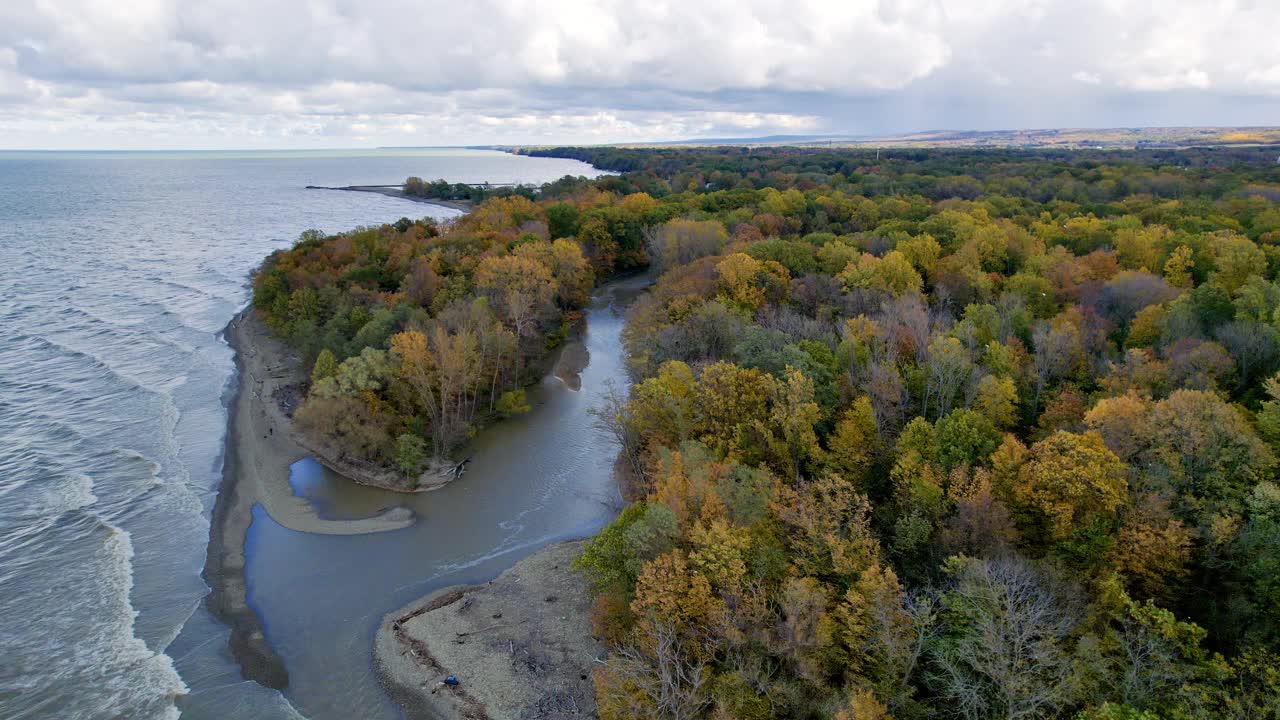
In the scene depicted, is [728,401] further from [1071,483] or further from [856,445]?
[1071,483]

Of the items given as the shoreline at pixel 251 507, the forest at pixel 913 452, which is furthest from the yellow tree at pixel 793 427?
the shoreline at pixel 251 507

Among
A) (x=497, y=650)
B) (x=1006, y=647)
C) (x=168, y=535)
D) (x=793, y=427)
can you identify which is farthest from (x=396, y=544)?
(x=1006, y=647)

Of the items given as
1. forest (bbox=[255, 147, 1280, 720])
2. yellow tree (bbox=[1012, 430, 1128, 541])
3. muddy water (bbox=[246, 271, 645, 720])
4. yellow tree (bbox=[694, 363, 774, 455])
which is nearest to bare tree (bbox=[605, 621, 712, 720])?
forest (bbox=[255, 147, 1280, 720])

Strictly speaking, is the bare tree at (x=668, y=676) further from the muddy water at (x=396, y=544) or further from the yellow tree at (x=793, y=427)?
the yellow tree at (x=793, y=427)

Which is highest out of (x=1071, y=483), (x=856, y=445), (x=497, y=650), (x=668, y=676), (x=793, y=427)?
(x=1071, y=483)

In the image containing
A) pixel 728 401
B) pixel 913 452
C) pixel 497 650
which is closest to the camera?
pixel 497 650

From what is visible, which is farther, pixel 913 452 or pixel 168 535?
pixel 168 535

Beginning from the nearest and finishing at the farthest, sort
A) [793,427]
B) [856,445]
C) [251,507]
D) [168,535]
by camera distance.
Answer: [856,445], [793,427], [168,535], [251,507]

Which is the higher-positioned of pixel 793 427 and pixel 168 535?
pixel 793 427
